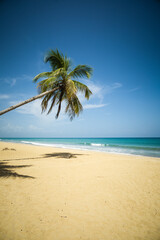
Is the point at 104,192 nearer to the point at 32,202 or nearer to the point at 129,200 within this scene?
the point at 129,200

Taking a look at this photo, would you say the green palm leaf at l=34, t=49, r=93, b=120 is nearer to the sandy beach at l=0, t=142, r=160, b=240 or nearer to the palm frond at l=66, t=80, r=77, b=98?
the palm frond at l=66, t=80, r=77, b=98

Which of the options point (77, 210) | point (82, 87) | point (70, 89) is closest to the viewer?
point (77, 210)

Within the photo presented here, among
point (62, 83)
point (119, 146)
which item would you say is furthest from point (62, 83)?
point (119, 146)

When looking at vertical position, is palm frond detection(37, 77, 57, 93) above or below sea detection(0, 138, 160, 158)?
above

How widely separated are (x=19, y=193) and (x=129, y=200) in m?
3.15

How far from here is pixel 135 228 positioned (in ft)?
7.13

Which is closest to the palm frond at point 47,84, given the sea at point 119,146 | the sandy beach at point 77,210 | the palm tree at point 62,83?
the palm tree at point 62,83

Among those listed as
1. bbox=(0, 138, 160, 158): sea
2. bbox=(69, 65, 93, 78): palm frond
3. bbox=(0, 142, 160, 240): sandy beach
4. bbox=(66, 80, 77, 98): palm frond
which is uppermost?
bbox=(69, 65, 93, 78): palm frond

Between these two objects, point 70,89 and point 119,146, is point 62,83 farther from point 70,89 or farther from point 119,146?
point 119,146

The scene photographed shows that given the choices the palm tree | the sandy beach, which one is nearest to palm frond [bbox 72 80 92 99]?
the palm tree

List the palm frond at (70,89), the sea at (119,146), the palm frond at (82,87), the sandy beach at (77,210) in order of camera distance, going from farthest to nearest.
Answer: the sea at (119,146), the palm frond at (82,87), the palm frond at (70,89), the sandy beach at (77,210)

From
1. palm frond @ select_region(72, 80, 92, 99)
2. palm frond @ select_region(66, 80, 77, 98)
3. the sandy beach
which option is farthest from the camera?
palm frond @ select_region(72, 80, 92, 99)

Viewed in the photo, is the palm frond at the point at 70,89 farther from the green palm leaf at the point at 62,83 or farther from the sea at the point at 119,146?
the sea at the point at 119,146

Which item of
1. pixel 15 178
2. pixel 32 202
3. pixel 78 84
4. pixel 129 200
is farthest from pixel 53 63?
pixel 129 200
